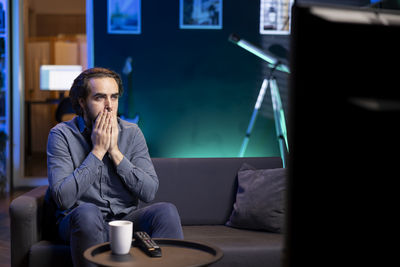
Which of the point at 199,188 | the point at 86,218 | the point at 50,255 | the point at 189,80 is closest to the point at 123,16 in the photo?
the point at 189,80

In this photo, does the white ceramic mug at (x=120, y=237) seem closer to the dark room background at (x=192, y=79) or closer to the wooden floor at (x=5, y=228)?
the wooden floor at (x=5, y=228)

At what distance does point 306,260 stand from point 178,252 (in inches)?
56.6

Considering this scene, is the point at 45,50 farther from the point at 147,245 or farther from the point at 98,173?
the point at 147,245

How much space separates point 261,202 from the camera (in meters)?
2.81

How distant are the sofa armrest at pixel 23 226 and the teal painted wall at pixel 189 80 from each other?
2.69m

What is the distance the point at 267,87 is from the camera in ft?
16.6

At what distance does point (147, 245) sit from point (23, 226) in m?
0.82

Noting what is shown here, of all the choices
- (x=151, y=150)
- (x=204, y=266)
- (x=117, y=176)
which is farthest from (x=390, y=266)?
(x=151, y=150)

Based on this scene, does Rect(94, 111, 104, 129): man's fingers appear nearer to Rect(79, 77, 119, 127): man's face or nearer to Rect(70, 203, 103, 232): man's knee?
Rect(79, 77, 119, 127): man's face

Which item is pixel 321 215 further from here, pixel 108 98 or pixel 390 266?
pixel 108 98

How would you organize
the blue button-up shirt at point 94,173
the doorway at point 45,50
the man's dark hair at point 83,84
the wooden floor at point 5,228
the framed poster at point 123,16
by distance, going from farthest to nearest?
the doorway at point 45,50, the framed poster at point 123,16, the wooden floor at point 5,228, the man's dark hair at point 83,84, the blue button-up shirt at point 94,173

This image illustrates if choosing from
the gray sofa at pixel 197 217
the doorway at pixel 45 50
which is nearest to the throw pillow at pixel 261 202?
the gray sofa at pixel 197 217

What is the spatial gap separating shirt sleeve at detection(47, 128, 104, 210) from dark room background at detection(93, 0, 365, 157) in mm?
2594

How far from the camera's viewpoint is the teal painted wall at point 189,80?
4977 millimetres
